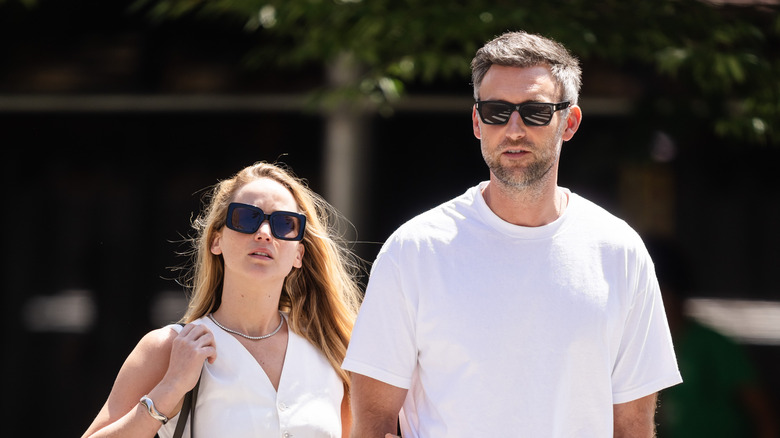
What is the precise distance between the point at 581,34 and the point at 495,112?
152 cm

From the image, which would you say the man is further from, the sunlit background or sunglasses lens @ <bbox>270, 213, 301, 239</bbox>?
the sunlit background

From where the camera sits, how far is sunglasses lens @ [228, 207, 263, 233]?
2613 mm

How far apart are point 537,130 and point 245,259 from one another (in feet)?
2.66

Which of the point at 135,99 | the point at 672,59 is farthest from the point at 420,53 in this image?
the point at 135,99

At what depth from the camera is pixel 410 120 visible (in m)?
6.44

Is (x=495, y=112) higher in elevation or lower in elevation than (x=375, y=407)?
higher

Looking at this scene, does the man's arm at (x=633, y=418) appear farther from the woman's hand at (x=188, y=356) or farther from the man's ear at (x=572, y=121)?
the woman's hand at (x=188, y=356)

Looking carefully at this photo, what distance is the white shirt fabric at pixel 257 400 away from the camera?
246 cm

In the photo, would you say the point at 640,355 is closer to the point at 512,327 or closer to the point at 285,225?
the point at 512,327

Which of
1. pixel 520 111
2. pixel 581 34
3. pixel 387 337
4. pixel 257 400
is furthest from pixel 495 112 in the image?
pixel 581 34

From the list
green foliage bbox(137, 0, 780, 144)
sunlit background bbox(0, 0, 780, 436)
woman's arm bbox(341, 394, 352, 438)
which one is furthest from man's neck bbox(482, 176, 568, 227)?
sunlit background bbox(0, 0, 780, 436)

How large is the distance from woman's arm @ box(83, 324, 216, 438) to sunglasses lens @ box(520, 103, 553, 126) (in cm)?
93

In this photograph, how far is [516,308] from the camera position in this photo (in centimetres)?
233

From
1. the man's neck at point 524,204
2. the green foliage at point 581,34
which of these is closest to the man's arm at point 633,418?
the man's neck at point 524,204
